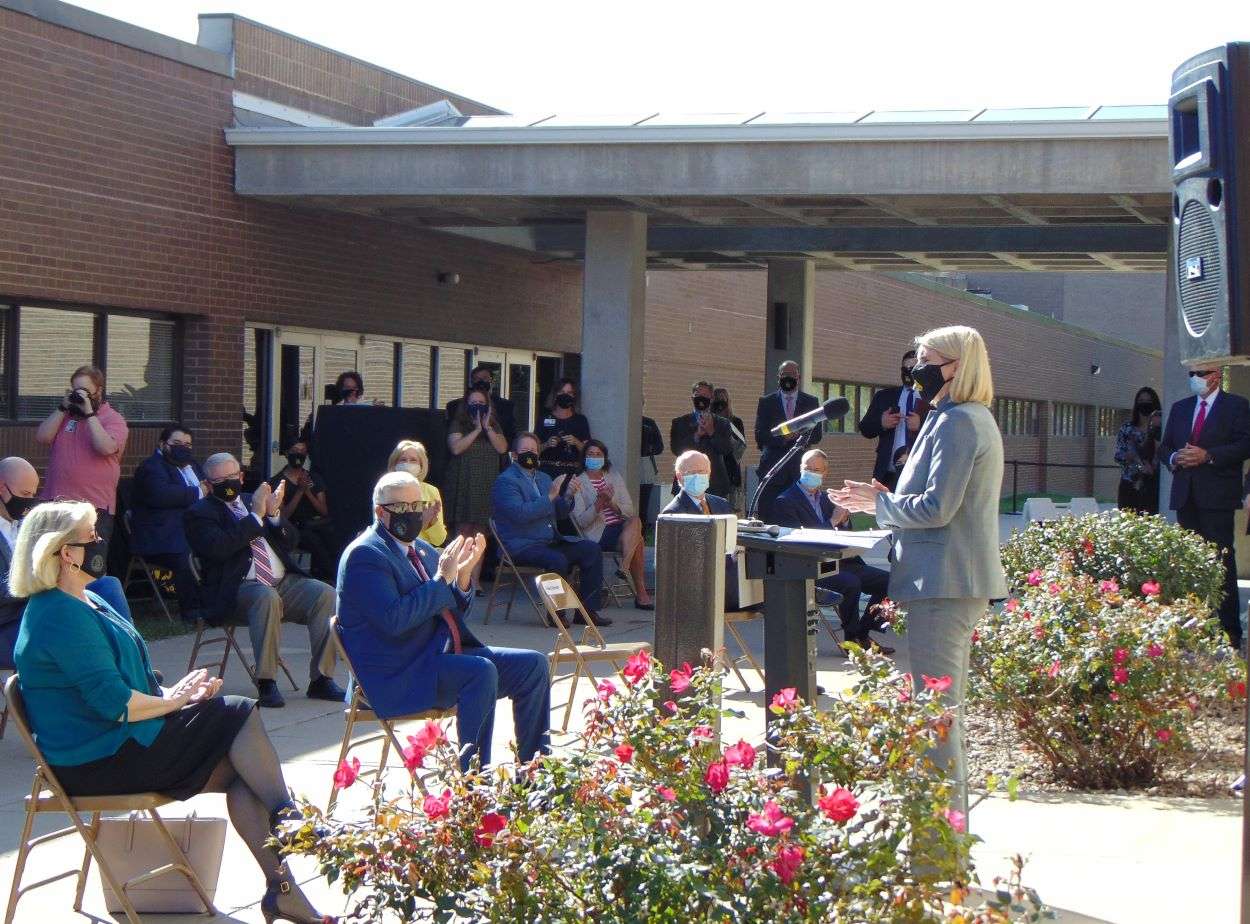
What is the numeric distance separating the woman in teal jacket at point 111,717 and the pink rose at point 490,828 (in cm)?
158

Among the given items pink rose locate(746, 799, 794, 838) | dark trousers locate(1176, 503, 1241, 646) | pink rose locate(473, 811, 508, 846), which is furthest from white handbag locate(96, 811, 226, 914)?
dark trousers locate(1176, 503, 1241, 646)

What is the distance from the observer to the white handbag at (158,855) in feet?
16.8

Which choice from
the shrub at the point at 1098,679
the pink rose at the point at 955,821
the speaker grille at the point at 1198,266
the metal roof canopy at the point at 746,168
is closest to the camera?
the pink rose at the point at 955,821

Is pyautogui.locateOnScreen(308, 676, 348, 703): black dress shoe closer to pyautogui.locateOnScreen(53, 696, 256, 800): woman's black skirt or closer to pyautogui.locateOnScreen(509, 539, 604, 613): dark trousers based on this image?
pyautogui.locateOnScreen(509, 539, 604, 613): dark trousers

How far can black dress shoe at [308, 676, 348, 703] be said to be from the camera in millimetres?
9070

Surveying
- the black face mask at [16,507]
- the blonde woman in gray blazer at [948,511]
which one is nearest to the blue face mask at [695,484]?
the blonde woman in gray blazer at [948,511]

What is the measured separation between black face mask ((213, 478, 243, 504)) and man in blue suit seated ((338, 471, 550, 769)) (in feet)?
9.04

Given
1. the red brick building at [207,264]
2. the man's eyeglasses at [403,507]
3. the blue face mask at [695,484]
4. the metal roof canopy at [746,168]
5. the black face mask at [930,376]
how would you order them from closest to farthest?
the black face mask at [930,376] → the man's eyeglasses at [403,507] → the blue face mask at [695,484] → the red brick building at [207,264] → the metal roof canopy at [746,168]

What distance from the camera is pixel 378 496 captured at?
6.46 m

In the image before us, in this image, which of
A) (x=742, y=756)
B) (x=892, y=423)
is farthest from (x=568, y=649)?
(x=892, y=423)

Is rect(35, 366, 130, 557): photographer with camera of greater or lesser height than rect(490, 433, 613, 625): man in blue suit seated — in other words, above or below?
above

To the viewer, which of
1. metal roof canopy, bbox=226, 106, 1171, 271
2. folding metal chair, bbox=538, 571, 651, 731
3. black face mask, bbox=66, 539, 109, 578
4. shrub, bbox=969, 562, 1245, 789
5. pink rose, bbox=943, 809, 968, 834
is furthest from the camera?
metal roof canopy, bbox=226, 106, 1171, 271

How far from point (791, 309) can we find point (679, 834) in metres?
17.4

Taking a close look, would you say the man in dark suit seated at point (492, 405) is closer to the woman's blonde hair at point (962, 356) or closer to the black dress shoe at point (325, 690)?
the black dress shoe at point (325, 690)
